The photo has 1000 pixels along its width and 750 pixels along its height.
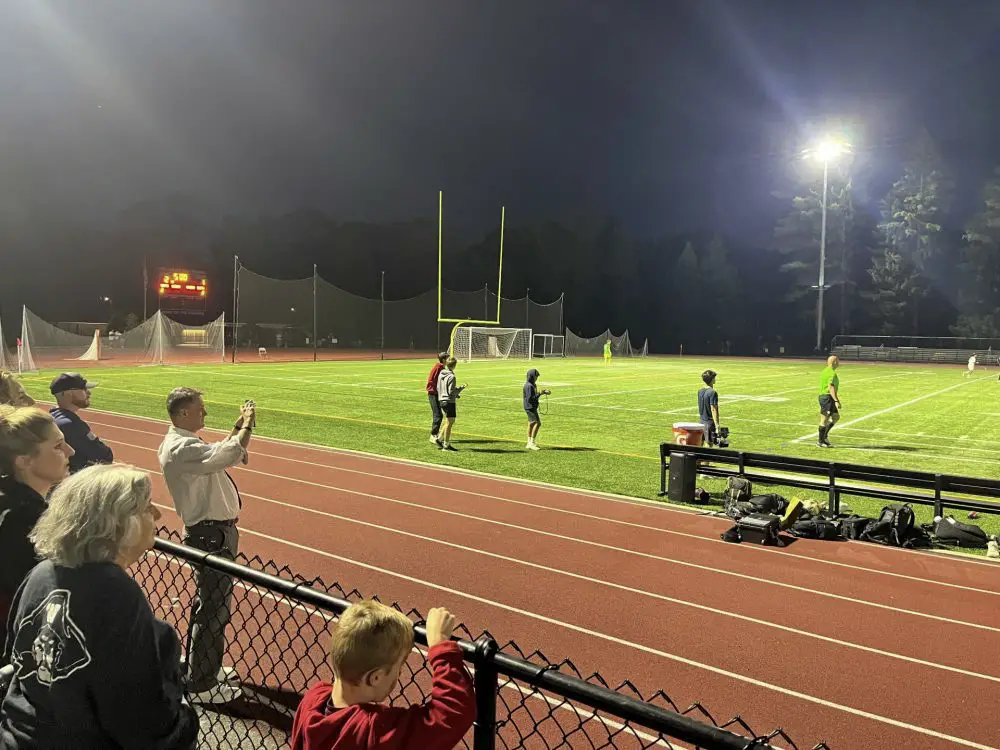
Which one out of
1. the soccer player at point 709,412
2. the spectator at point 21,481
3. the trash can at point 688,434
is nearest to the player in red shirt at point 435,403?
the trash can at point 688,434

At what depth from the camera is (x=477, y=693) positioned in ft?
7.59

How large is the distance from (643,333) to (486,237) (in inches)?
1052

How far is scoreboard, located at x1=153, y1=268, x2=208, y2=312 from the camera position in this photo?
195ft

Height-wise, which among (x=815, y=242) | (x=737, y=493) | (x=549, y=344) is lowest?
(x=737, y=493)

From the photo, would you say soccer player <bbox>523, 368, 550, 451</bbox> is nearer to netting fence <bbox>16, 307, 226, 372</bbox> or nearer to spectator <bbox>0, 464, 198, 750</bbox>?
spectator <bbox>0, 464, 198, 750</bbox>

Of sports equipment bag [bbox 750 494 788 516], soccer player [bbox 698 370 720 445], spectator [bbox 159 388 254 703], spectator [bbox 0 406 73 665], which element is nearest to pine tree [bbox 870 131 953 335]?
soccer player [bbox 698 370 720 445]

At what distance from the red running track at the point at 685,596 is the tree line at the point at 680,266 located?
76940 mm

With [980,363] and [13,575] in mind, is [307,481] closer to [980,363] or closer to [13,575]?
[13,575]

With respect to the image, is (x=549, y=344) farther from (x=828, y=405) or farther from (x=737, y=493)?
(x=737, y=493)

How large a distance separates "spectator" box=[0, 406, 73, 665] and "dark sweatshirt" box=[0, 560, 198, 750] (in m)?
1.08

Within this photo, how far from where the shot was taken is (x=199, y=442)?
15.1 ft

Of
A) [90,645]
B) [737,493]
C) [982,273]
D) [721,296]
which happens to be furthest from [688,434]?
[721,296]

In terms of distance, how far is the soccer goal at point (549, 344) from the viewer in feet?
229

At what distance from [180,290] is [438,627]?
64.2 metres
